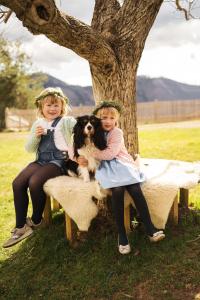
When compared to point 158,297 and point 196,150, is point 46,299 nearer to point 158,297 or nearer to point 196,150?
point 158,297

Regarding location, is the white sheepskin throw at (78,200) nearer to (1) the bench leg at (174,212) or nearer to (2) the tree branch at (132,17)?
(1) the bench leg at (174,212)

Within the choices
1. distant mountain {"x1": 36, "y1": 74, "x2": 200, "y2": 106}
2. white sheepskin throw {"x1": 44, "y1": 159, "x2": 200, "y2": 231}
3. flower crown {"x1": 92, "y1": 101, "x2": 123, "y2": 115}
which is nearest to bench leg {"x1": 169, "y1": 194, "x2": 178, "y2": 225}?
white sheepskin throw {"x1": 44, "y1": 159, "x2": 200, "y2": 231}

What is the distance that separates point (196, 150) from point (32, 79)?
26.0 meters

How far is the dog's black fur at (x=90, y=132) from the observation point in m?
4.89

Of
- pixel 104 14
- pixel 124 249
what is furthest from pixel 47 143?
pixel 104 14

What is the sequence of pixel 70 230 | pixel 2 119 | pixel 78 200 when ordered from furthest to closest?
pixel 2 119, pixel 70 230, pixel 78 200

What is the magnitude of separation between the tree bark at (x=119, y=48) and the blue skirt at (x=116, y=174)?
2.63 feet

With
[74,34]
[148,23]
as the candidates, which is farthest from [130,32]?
[74,34]

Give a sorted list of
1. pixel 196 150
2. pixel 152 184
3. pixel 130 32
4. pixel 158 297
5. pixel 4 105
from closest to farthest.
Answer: pixel 158 297
pixel 152 184
pixel 130 32
pixel 196 150
pixel 4 105

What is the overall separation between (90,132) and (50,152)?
2.94 feet

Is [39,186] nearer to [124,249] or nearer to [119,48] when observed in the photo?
[124,249]

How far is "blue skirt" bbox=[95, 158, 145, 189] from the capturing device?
4.76 meters

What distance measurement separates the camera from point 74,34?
15.8ft

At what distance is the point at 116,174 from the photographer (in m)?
4.84
